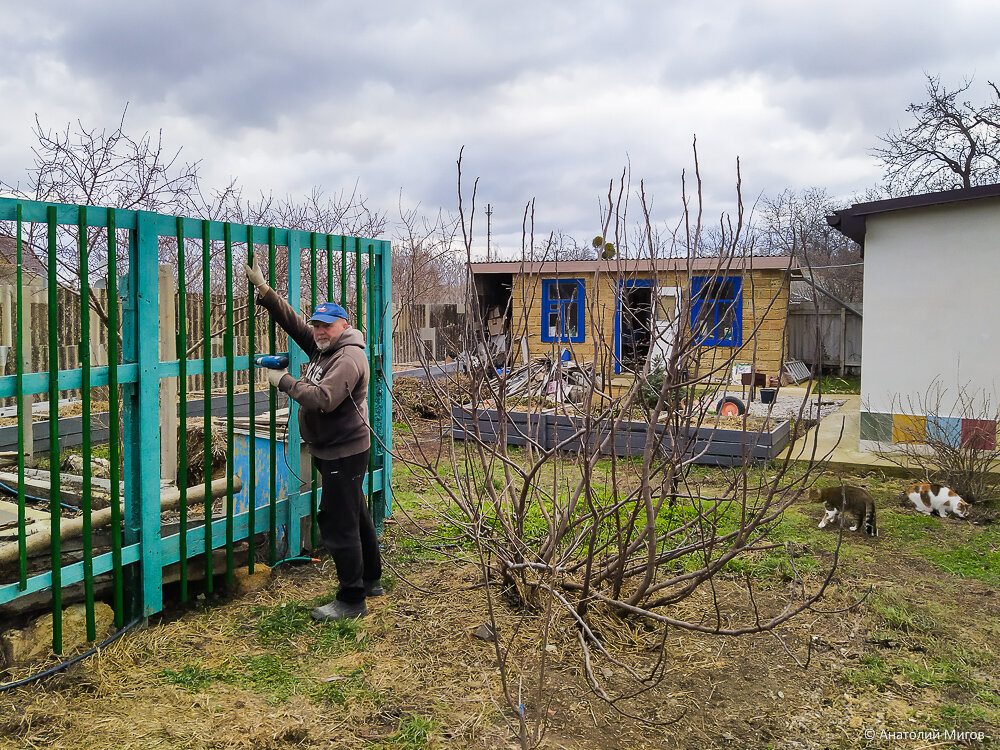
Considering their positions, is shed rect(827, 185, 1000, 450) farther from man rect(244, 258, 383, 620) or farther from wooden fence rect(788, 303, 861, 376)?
wooden fence rect(788, 303, 861, 376)

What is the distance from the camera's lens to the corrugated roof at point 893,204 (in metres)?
7.34

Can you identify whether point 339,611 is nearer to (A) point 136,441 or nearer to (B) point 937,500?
(A) point 136,441

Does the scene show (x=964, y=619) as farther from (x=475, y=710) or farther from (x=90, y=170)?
(x=90, y=170)

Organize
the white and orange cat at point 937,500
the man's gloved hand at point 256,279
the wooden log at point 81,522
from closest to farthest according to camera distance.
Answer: the wooden log at point 81,522
the man's gloved hand at point 256,279
the white and orange cat at point 937,500

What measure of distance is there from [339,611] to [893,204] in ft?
22.9

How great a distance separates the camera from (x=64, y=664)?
335 cm

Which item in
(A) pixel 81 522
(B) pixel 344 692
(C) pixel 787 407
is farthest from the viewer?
(C) pixel 787 407

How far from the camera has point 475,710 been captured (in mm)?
3223

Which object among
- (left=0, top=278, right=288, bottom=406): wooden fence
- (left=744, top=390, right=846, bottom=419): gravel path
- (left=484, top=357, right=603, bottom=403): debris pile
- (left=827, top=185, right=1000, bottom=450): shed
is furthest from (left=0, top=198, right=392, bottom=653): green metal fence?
(left=744, top=390, right=846, bottom=419): gravel path

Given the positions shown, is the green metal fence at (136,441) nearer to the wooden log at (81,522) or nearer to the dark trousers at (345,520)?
the wooden log at (81,522)

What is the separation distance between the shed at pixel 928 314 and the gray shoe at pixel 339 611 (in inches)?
239

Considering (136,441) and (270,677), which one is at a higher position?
(136,441)

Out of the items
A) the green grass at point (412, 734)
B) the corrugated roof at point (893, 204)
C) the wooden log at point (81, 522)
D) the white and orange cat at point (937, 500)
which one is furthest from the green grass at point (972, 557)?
the wooden log at point (81, 522)

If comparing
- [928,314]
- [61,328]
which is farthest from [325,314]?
[61,328]
